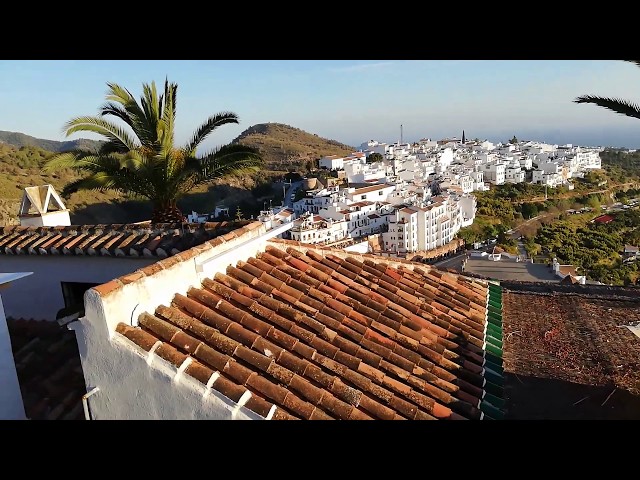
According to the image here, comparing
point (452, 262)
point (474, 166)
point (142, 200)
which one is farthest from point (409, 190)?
point (142, 200)

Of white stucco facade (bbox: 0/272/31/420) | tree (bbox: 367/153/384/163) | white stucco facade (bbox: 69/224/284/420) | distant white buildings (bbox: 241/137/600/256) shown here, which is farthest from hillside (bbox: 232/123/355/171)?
white stucco facade (bbox: 69/224/284/420)

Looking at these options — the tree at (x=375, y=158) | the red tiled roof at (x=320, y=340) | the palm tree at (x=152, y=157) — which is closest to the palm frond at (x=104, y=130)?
the palm tree at (x=152, y=157)

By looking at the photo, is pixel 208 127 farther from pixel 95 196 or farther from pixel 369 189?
pixel 369 189

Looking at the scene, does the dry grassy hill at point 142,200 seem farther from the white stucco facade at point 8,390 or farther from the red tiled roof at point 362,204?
the red tiled roof at point 362,204

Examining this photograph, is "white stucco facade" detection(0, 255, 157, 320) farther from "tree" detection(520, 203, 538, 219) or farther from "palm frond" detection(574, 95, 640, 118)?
"tree" detection(520, 203, 538, 219)
